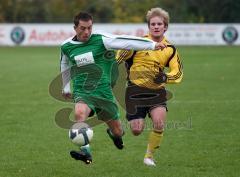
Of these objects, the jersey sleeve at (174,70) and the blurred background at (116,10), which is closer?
the jersey sleeve at (174,70)

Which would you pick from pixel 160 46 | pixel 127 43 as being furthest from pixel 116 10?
pixel 160 46

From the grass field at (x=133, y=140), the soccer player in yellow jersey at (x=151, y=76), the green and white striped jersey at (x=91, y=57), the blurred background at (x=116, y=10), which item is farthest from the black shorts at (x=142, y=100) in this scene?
the blurred background at (x=116, y=10)

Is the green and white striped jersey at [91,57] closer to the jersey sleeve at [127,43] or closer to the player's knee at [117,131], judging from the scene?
the jersey sleeve at [127,43]

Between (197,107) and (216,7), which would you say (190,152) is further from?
(216,7)

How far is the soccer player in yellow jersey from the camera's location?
841cm

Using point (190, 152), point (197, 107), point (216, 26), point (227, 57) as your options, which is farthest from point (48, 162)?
point (216, 26)

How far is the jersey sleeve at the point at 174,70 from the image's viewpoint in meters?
8.18

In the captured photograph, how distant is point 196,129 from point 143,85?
3.03 meters

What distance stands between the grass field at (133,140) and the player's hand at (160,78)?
3.73 feet

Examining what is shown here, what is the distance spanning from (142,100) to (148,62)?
543 millimetres

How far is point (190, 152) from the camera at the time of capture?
30.3 feet

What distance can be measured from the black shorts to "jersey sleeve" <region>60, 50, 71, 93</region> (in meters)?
0.89

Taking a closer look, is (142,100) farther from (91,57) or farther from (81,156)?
(81,156)

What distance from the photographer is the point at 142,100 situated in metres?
8.66
